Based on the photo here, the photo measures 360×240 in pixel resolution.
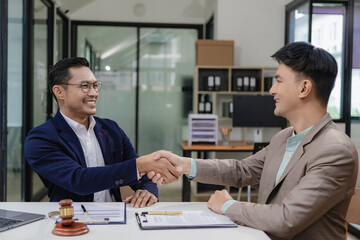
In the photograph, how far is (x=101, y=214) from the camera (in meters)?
1.54

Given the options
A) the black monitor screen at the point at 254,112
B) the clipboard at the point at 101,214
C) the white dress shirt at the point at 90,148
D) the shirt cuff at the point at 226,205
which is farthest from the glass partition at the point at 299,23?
the clipboard at the point at 101,214

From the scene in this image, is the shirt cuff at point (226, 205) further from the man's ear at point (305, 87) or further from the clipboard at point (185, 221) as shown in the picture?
the man's ear at point (305, 87)

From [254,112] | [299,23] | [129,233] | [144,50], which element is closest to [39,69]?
[144,50]

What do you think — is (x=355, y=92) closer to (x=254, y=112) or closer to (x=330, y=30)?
(x=330, y=30)

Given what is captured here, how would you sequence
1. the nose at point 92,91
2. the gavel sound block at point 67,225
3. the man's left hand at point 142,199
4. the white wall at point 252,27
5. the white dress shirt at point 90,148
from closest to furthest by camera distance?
the gavel sound block at point 67,225 → the man's left hand at point 142,199 → the white dress shirt at point 90,148 → the nose at point 92,91 → the white wall at point 252,27

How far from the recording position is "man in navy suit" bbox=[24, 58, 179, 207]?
179 centimetres

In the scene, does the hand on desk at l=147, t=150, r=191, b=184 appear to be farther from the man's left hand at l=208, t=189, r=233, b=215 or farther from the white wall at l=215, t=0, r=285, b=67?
the white wall at l=215, t=0, r=285, b=67

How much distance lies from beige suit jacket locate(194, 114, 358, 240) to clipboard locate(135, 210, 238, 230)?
58mm

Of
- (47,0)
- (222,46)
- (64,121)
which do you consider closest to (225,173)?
(64,121)

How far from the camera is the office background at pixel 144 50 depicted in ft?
13.9

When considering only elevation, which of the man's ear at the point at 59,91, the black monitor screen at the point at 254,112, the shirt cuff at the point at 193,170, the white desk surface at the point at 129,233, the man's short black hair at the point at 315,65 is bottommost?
the white desk surface at the point at 129,233

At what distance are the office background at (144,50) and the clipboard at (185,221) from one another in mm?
2607

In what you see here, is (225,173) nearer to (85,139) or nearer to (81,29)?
(85,139)

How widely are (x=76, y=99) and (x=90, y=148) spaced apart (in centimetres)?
27
